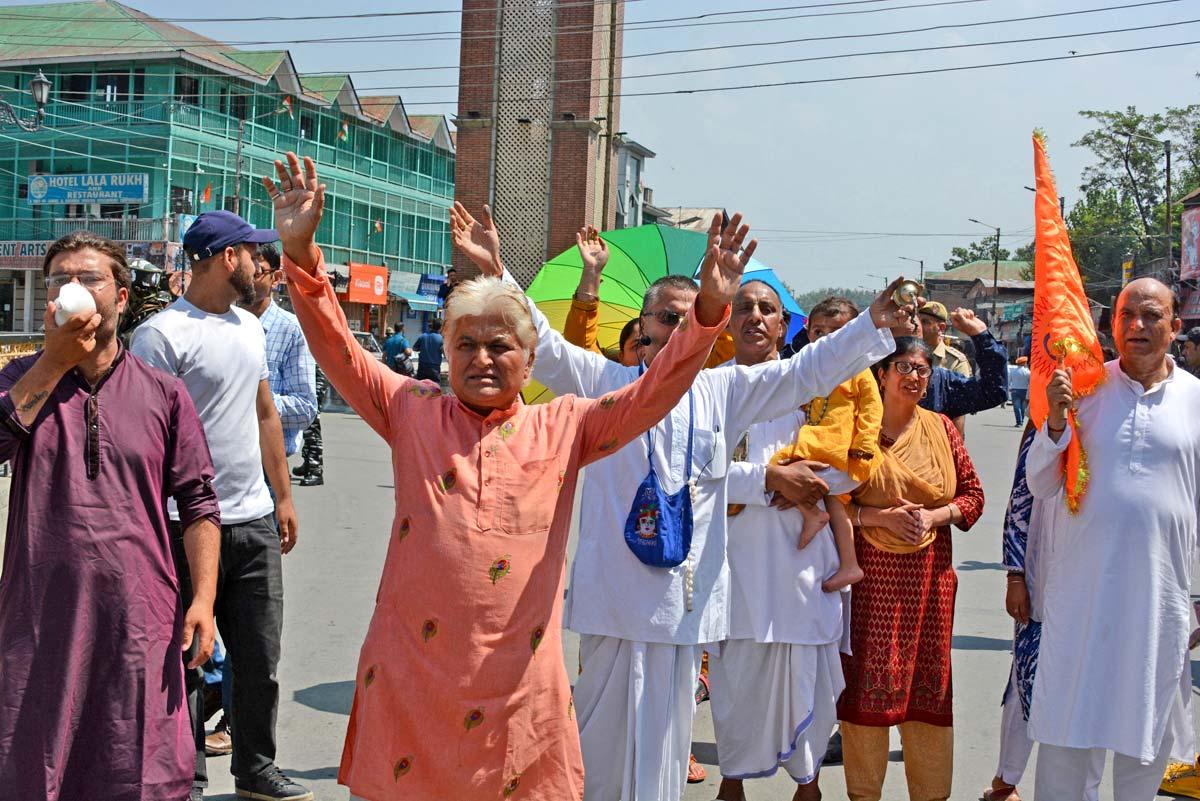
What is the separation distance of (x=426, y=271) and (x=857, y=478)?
177 feet

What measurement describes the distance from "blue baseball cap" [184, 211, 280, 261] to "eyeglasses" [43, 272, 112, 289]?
120 centimetres

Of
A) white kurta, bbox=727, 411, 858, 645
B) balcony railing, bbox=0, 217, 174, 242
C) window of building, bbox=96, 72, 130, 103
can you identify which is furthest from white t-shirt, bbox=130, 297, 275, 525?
window of building, bbox=96, 72, 130, 103

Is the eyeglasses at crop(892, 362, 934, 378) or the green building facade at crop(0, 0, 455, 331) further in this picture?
the green building facade at crop(0, 0, 455, 331)

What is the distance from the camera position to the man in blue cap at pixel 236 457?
4.42 m

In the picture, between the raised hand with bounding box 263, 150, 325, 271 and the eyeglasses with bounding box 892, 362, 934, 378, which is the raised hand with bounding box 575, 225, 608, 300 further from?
the raised hand with bounding box 263, 150, 325, 271

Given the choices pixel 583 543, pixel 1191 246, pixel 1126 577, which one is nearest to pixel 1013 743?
pixel 1126 577

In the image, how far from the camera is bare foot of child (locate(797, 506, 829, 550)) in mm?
4793

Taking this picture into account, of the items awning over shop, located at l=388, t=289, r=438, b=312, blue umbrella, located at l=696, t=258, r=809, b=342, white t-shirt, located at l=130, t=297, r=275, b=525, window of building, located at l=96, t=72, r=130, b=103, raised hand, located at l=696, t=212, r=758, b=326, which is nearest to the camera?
raised hand, located at l=696, t=212, r=758, b=326

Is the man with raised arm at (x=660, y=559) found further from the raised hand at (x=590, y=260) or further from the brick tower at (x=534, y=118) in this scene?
the brick tower at (x=534, y=118)

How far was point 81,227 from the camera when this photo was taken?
139 feet

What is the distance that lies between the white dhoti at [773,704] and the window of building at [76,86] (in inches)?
1742

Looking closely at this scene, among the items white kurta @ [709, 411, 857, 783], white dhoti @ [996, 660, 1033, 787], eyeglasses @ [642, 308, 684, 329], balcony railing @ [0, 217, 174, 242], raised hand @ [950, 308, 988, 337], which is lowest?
white dhoti @ [996, 660, 1033, 787]

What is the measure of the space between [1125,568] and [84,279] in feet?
11.4

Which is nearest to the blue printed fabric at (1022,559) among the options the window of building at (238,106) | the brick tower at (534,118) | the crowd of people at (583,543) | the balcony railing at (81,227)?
the crowd of people at (583,543)
